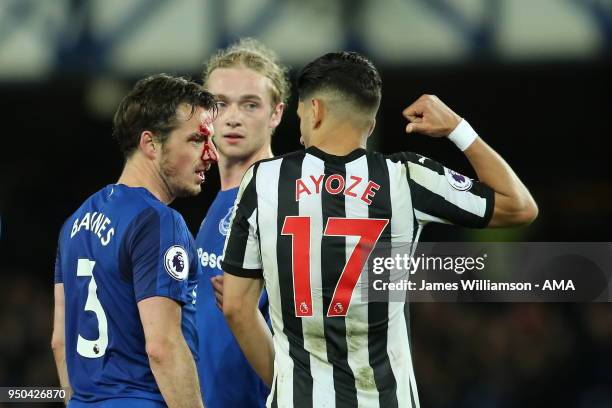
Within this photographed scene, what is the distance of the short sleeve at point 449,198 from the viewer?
10.3 feet

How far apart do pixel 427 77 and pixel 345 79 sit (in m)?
6.51

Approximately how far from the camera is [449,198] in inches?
124

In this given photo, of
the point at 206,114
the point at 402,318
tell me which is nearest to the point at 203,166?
the point at 206,114

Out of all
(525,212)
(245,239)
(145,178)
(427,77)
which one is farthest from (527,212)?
(427,77)

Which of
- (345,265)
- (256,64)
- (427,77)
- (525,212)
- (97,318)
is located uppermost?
(427,77)

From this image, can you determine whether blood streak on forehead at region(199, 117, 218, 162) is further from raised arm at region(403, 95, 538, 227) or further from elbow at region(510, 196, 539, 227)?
elbow at region(510, 196, 539, 227)

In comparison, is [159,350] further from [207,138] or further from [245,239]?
[207,138]

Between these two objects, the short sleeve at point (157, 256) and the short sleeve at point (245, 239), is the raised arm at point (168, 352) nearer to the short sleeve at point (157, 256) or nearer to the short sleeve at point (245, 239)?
the short sleeve at point (157, 256)

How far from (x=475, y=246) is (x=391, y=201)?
7262 mm

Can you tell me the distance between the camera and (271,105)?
4.50 m

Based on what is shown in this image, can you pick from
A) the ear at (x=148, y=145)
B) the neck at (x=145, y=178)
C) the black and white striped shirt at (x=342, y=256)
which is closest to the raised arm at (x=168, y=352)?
the black and white striped shirt at (x=342, y=256)

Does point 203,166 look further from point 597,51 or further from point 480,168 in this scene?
point 597,51

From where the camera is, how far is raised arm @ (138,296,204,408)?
3156mm

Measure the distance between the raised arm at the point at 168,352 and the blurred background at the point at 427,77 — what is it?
5499mm
